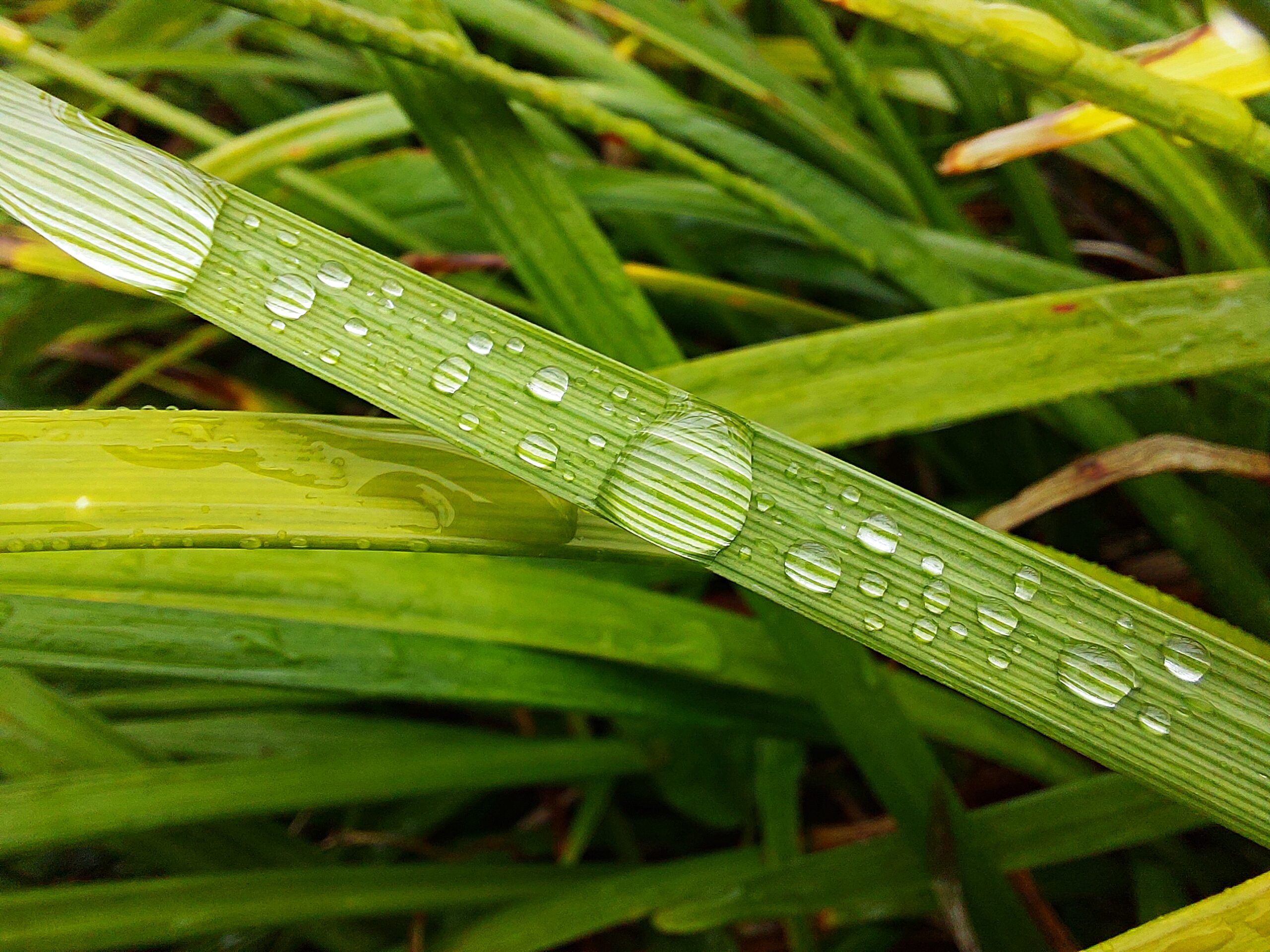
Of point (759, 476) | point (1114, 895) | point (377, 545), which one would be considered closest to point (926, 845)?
point (1114, 895)

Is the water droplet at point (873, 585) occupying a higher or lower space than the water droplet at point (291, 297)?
lower

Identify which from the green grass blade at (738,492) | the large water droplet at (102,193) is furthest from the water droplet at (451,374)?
the large water droplet at (102,193)

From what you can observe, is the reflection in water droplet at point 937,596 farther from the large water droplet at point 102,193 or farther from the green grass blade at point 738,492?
the large water droplet at point 102,193

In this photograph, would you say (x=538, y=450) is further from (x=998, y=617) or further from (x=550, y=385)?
(x=998, y=617)

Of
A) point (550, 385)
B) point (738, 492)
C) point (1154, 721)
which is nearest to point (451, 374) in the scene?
point (550, 385)

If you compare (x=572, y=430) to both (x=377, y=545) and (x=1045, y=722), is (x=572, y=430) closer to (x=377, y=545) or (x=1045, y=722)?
(x=377, y=545)

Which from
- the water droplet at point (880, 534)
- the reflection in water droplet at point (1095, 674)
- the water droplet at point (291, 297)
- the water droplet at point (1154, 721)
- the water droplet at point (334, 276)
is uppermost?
the water droplet at point (334, 276)

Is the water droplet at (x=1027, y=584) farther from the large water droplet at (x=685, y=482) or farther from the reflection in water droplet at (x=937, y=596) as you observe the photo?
the large water droplet at (x=685, y=482)
